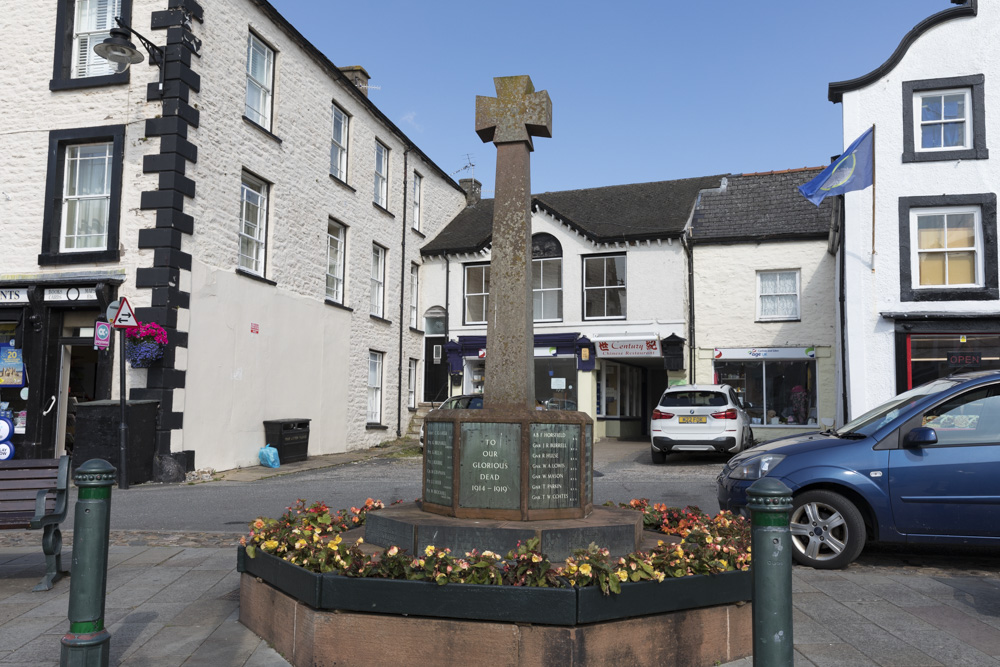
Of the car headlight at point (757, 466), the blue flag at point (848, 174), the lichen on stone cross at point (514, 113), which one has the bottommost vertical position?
the car headlight at point (757, 466)

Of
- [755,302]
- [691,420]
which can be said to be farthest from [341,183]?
[755,302]

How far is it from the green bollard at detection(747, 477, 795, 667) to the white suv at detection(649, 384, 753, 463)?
12.1 metres

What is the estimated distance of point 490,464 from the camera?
195 inches

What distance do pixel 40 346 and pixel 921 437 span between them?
13.3 metres

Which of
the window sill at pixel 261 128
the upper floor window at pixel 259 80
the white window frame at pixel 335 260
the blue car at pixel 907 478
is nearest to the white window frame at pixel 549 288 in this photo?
the white window frame at pixel 335 260

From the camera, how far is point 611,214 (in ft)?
76.8

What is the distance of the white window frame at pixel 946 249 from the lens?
15.8 m

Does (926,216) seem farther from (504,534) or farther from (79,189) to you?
(79,189)

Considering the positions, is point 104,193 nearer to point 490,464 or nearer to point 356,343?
point 356,343

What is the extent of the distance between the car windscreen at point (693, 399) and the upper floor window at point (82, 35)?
12.1m

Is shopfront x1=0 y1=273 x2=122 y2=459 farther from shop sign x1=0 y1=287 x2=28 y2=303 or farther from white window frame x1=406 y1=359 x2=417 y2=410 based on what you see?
white window frame x1=406 y1=359 x2=417 y2=410

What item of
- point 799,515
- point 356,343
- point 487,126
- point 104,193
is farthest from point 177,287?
point 799,515

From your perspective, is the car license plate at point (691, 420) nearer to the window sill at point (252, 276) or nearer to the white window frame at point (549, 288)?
the white window frame at point (549, 288)

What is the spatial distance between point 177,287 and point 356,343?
7239 millimetres
